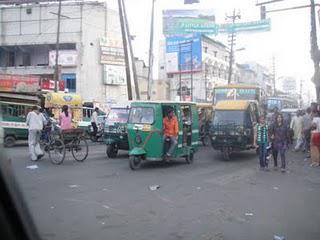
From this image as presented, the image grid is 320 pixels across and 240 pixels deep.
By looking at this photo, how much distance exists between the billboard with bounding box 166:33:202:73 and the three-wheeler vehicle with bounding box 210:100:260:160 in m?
50.1

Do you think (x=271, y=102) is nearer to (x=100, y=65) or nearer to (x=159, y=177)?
(x=100, y=65)

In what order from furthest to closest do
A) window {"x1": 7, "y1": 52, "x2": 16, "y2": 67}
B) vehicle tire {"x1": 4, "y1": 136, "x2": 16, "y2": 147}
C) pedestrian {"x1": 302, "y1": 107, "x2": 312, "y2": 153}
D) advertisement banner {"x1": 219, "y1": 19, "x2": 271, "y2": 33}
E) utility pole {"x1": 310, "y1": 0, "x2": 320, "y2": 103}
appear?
window {"x1": 7, "y1": 52, "x2": 16, "y2": 67} → advertisement banner {"x1": 219, "y1": 19, "x2": 271, "y2": 33} → utility pole {"x1": 310, "y1": 0, "x2": 320, "y2": 103} → vehicle tire {"x1": 4, "y1": 136, "x2": 16, "y2": 147} → pedestrian {"x1": 302, "y1": 107, "x2": 312, "y2": 153}

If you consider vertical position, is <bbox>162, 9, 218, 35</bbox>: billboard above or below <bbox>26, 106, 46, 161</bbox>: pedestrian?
above

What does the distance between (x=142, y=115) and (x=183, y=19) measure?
5500 cm

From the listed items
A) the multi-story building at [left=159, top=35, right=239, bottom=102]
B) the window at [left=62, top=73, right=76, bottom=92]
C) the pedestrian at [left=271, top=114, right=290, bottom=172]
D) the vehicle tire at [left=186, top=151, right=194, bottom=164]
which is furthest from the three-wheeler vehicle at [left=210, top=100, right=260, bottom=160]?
the multi-story building at [left=159, top=35, right=239, bottom=102]

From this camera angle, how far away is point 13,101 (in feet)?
85.9

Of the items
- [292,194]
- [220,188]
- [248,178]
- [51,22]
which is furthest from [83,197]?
[51,22]

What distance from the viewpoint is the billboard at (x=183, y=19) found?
68.3 m

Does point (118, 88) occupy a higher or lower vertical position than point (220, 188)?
higher

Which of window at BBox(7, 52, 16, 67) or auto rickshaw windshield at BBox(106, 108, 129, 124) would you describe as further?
window at BBox(7, 52, 16, 67)

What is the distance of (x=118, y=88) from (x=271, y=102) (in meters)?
16.1

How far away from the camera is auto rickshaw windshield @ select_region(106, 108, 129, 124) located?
63.8ft

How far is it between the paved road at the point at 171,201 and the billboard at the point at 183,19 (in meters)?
53.6

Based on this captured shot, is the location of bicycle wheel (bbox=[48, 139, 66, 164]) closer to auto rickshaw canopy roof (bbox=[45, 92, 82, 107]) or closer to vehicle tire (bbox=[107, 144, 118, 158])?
vehicle tire (bbox=[107, 144, 118, 158])
